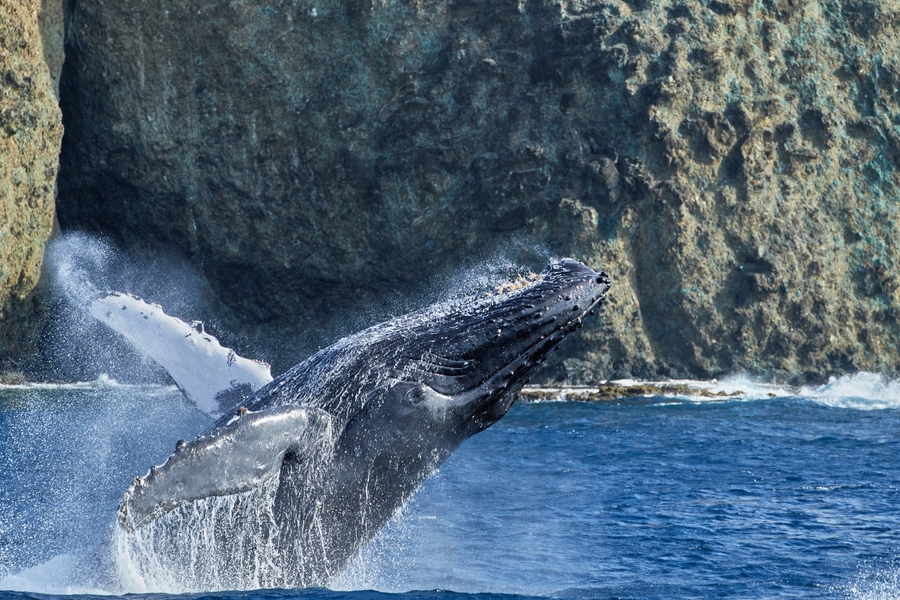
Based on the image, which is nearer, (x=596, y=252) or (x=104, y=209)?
(x=596, y=252)

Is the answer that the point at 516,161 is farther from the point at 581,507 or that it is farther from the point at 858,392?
the point at 581,507

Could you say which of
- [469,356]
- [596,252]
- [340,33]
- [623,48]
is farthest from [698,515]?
[340,33]

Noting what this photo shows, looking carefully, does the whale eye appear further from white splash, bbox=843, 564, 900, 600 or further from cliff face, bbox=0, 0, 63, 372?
cliff face, bbox=0, 0, 63, 372

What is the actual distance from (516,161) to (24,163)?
1154 cm

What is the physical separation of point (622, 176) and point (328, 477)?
20.7 m

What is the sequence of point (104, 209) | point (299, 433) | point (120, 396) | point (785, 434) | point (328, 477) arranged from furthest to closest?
1. point (104, 209)
2. point (120, 396)
3. point (785, 434)
4. point (328, 477)
5. point (299, 433)

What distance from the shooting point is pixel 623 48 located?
2683 centimetres

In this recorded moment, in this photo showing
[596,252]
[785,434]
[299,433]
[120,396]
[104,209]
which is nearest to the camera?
Answer: [299,433]

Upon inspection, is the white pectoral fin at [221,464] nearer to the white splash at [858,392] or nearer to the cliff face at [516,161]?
the white splash at [858,392]

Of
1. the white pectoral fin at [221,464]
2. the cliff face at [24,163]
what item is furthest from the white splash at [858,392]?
the white pectoral fin at [221,464]

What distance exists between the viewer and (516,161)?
26750 millimetres

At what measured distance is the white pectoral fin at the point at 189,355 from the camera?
8492mm

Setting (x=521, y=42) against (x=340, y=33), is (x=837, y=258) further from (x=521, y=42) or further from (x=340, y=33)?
(x=340, y=33)

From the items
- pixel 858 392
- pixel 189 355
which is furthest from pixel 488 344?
pixel 858 392
